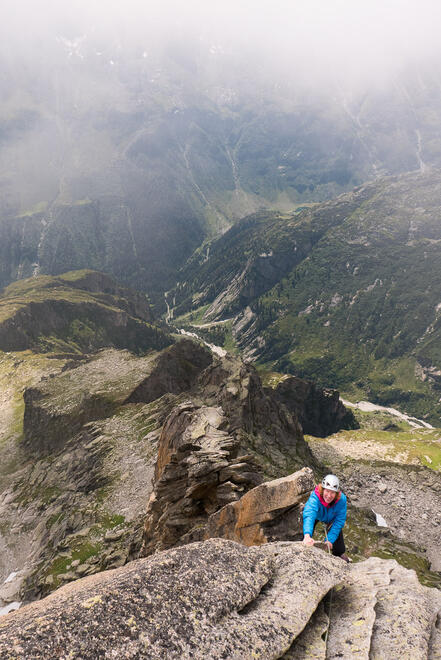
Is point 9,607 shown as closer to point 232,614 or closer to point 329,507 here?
point 329,507

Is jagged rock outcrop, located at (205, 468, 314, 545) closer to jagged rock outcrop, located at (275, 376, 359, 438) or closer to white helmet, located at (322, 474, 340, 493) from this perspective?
white helmet, located at (322, 474, 340, 493)

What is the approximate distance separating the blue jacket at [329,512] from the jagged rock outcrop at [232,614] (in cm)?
307

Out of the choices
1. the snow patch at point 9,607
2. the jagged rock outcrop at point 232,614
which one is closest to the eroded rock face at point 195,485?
the jagged rock outcrop at point 232,614

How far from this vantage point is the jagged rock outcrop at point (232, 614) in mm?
7824

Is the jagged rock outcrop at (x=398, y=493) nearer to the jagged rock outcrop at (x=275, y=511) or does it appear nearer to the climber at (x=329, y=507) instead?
the jagged rock outcrop at (x=275, y=511)

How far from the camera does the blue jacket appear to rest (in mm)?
15531

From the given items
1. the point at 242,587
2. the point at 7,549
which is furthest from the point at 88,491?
the point at 242,587

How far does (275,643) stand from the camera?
28.9 ft

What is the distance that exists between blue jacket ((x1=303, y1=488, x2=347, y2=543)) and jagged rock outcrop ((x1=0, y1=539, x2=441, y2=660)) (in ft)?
10.1

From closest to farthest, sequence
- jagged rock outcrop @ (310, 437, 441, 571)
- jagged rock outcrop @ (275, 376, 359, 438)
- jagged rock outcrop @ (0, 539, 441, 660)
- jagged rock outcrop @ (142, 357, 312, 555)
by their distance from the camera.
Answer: jagged rock outcrop @ (0, 539, 441, 660) < jagged rock outcrop @ (142, 357, 312, 555) < jagged rock outcrop @ (310, 437, 441, 571) < jagged rock outcrop @ (275, 376, 359, 438)

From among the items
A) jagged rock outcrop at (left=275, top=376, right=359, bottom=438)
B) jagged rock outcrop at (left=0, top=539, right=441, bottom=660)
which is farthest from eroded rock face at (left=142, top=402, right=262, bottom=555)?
jagged rock outcrop at (left=275, top=376, right=359, bottom=438)

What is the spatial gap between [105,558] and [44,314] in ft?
550

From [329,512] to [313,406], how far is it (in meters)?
155

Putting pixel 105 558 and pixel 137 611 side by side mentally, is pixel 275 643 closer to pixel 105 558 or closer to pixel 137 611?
pixel 137 611
